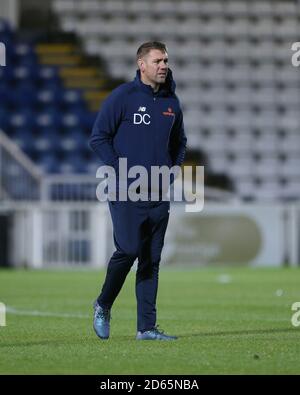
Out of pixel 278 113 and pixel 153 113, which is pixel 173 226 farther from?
pixel 153 113

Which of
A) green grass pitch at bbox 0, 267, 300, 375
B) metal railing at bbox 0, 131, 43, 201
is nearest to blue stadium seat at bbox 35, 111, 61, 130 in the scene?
metal railing at bbox 0, 131, 43, 201

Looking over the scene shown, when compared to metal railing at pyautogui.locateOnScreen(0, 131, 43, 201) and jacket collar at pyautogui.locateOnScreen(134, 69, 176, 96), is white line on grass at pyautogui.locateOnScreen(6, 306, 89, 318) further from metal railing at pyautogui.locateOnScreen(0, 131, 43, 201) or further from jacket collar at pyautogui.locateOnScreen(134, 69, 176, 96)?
metal railing at pyautogui.locateOnScreen(0, 131, 43, 201)

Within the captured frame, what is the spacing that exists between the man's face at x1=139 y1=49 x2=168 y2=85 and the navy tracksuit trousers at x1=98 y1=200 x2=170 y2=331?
0.76m

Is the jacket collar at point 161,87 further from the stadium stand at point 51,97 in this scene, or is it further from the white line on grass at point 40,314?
the stadium stand at point 51,97

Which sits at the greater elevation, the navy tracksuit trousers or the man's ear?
the man's ear

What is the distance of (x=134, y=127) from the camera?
23.0 ft

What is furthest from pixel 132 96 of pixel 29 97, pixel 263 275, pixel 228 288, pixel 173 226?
pixel 29 97

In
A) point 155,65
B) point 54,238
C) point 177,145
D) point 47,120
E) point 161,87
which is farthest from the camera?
point 47,120

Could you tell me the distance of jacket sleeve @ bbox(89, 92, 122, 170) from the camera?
274 inches

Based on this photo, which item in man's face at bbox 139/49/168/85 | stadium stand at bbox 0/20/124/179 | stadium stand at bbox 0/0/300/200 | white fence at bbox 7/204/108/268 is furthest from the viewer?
stadium stand at bbox 0/0/300/200

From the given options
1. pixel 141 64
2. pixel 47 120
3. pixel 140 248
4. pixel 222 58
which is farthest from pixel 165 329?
pixel 222 58

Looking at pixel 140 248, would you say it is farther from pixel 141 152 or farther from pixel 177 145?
pixel 177 145

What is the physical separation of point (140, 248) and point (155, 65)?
3.63 feet

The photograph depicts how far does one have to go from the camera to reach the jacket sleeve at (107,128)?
6.97 metres
